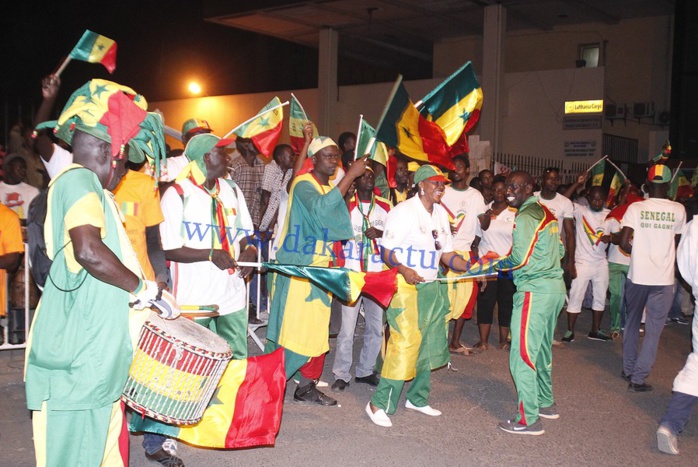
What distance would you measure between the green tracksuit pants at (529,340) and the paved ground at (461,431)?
27cm

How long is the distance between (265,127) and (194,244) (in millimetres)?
1897

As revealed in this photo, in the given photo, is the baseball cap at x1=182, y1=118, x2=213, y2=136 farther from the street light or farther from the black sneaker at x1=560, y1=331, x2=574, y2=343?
the street light

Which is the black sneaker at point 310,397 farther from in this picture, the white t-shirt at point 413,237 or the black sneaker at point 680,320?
the black sneaker at point 680,320

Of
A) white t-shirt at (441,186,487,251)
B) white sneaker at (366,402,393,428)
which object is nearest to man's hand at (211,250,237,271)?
white sneaker at (366,402,393,428)

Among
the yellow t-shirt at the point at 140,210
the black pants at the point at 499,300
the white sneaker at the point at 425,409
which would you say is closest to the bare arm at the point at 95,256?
the yellow t-shirt at the point at 140,210

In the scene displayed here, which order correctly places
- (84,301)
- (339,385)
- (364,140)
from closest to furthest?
(84,301) → (364,140) → (339,385)

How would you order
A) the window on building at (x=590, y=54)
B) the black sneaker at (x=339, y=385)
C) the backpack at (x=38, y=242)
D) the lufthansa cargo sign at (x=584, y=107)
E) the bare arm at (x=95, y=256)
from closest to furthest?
the bare arm at (x=95, y=256) < the backpack at (x=38, y=242) < the black sneaker at (x=339, y=385) < the lufthansa cargo sign at (x=584, y=107) < the window on building at (x=590, y=54)

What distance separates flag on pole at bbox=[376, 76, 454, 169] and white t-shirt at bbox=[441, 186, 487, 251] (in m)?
2.14

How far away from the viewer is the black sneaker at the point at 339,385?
23.5ft

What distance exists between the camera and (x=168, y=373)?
370 cm

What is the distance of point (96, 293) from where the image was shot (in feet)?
11.1

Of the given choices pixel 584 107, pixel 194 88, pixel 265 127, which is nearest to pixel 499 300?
pixel 265 127

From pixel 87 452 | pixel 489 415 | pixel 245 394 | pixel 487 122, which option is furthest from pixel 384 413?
pixel 487 122

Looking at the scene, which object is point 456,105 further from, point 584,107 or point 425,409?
point 584,107
